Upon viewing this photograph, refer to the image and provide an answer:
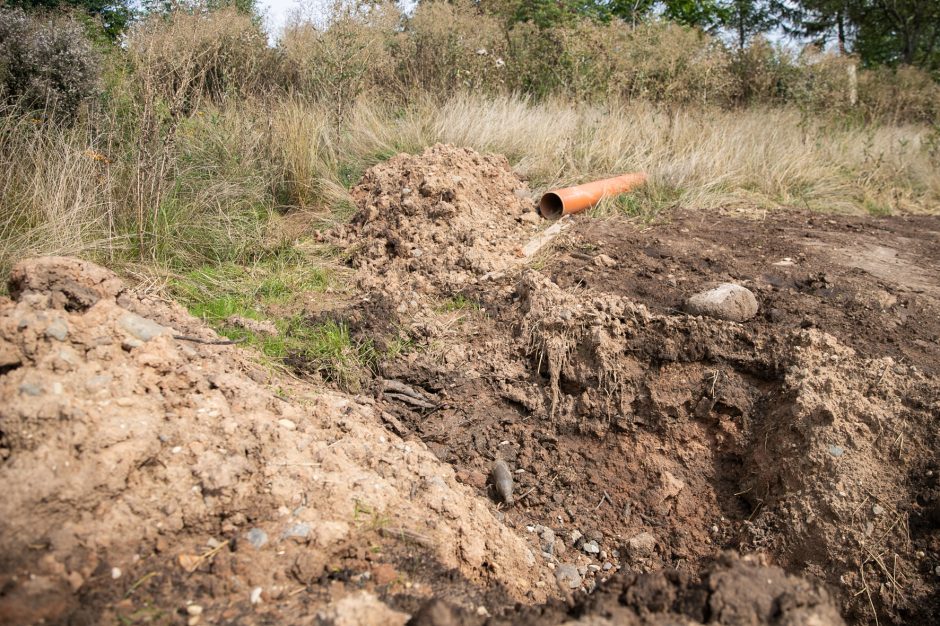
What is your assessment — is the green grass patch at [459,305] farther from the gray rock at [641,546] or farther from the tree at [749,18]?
the tree at [749,18]

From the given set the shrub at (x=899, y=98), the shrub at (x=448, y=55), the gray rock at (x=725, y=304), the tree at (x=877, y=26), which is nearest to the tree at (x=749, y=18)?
the tree at (x=877, y=26)

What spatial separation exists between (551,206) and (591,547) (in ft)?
9.62

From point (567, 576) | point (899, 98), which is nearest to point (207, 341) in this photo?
point (567, 576)

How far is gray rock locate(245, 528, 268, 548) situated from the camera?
1.80 m

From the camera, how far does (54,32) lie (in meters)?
5.23

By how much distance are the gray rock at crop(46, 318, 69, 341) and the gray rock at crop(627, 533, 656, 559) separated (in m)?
2.32

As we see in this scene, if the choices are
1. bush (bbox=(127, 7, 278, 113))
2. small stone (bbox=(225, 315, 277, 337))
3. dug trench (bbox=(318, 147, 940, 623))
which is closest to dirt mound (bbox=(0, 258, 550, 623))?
dug trench (bbox=(318, 147, 940, 623))

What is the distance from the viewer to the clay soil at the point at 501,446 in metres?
1.64

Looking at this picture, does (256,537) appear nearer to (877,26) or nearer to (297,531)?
(297,531)

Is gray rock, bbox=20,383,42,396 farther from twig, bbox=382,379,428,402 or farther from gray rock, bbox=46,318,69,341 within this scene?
twig, bbox=382,379,428,402

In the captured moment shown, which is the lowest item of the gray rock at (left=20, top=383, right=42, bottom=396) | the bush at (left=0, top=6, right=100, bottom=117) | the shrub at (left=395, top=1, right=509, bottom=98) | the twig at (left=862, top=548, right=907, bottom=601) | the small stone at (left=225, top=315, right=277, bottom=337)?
the twig at (left=862, top=548, right=907, bottom=601)

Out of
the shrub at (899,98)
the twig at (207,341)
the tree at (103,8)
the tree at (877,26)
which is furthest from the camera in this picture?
the tree at (877,26)

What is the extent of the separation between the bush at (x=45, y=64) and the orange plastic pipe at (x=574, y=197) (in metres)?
3.79

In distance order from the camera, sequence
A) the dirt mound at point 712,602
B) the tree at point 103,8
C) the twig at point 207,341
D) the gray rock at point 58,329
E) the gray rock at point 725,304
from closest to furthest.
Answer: the dirt mound at point 712,602 → the gray rock at point 58,329 → the twig at point 207,341 → the gray rock at point 725,304 → the tree at point 103,8
